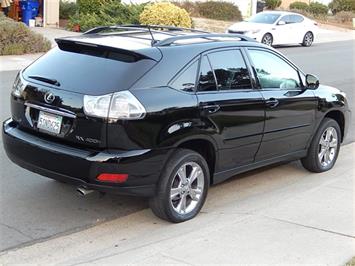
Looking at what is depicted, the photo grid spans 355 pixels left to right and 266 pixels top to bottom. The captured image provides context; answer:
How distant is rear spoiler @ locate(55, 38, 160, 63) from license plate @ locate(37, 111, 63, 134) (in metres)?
0.68

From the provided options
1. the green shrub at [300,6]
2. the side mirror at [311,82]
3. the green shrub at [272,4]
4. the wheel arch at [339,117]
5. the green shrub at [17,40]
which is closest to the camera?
the side mirror at [311,82]

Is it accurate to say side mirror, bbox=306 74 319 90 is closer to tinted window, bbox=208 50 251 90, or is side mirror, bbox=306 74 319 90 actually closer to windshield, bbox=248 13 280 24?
tinted window, bbox=208 50 251 90

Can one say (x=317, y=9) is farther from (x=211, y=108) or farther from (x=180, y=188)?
(x=180, y=188)

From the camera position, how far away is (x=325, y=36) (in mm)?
30922

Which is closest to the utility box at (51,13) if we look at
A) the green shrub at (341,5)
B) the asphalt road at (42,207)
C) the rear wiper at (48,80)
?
the asphalt road at (42,207)

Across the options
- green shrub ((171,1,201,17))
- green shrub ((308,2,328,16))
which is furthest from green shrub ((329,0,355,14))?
green shrub ((171,1,201,17))

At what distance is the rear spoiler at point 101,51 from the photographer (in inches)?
199

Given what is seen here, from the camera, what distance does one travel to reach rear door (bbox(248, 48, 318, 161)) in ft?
19.8

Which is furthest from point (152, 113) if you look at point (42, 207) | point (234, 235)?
point (42, 207)

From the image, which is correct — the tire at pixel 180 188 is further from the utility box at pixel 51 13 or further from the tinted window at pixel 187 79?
the utility box at pixel 51 13

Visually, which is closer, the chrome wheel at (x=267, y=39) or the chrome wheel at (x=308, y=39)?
the chrome wheel at (x=267, y=39)

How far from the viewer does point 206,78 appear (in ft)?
17.8

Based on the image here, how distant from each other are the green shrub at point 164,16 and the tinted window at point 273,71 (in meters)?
15.5

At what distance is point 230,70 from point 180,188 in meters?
1.30
